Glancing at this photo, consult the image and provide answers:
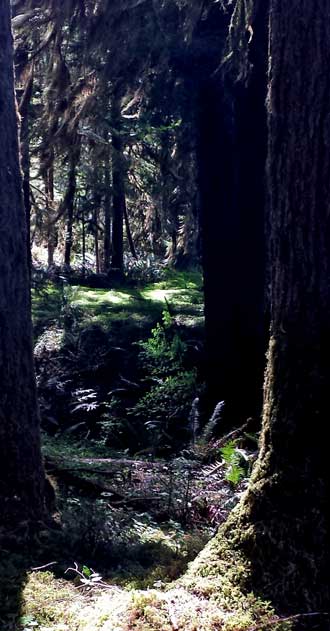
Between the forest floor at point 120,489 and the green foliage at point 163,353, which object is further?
the green foliage at point 163,353

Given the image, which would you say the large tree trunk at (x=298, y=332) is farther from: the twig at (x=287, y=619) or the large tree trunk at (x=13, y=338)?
the large tree trunk at (x=13, y=338)

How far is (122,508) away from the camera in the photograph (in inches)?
255

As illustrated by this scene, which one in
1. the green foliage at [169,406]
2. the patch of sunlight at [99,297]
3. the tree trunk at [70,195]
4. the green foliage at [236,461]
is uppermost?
the tree trunk at [70,195]

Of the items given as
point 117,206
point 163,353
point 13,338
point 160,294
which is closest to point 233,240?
point 163,353

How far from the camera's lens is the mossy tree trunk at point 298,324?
381 cm

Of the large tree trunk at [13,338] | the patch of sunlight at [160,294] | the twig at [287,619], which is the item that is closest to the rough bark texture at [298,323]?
the twig at [287,619]

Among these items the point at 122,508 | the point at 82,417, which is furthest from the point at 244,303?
the point at 122,508

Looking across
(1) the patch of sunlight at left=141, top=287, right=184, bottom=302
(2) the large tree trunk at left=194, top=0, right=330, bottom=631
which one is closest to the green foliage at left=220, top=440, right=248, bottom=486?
(2) the large tree trunk at left=194, top=0, right=330, bottom=631

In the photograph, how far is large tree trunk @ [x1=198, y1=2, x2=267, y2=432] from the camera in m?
9.30

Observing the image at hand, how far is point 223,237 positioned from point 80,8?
3482mm

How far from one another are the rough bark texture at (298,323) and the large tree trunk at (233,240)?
5186 millimetres

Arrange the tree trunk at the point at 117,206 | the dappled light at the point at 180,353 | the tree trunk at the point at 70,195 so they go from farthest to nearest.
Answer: the tree trunk at the point at 117,206
the tree trunk at the point at 70,195
the dappled light at the point at 180,353

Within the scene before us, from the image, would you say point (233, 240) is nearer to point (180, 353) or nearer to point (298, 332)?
point (180, 353)

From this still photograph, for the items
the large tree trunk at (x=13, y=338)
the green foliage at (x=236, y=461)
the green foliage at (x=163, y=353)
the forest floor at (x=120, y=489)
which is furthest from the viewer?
the green foliage at (x=163, y=353)
